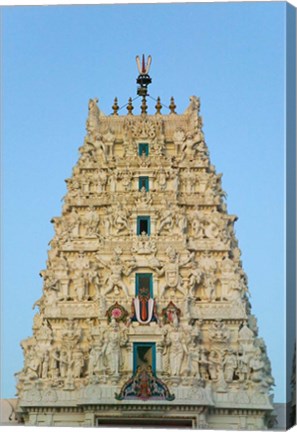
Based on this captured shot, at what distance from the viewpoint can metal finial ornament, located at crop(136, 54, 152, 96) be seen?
1230 inches

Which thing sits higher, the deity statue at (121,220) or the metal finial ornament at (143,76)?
the metal finial ornament at (143,76)

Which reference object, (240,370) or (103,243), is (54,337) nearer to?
(103,243)

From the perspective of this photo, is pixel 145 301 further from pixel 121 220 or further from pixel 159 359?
pixel 121 220

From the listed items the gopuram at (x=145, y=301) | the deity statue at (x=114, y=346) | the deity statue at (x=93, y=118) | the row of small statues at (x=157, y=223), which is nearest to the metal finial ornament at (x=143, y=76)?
the gopuram at (x=145, y=301)

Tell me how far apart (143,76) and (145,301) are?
253 inches

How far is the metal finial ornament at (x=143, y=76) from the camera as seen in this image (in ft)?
103

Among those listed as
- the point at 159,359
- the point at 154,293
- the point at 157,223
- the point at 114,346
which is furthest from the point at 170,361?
the point at 157,223

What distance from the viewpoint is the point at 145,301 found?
1158 inches

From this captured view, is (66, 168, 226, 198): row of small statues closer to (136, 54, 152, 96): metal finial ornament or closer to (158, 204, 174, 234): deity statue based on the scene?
(158, 204, 174, 234): deity statue

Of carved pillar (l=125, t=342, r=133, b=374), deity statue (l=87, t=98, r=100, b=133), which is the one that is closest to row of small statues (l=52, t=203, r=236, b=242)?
deity statue (l=87, t=98, r=100, b=133)

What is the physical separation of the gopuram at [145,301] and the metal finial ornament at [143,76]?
4cm

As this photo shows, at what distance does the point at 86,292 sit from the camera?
30.3 metres

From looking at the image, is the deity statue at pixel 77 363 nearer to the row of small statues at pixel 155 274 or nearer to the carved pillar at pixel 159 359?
the row of small statues at pixel 155 274

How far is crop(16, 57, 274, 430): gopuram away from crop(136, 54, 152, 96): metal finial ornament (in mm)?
39
